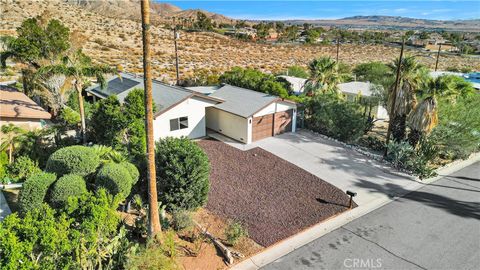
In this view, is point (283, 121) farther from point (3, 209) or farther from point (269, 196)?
point (3, 209)

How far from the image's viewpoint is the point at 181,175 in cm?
1284

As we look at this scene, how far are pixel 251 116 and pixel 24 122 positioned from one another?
13288mm

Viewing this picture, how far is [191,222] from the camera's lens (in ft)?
40.1

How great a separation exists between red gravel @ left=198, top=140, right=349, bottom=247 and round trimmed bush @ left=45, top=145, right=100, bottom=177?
508 centimetres

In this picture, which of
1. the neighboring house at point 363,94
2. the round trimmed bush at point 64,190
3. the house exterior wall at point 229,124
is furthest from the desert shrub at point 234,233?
the neighboring house at point 363,94

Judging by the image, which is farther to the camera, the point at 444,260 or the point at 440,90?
the point at 440,90

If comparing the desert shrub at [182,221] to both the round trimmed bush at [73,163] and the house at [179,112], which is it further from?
the house at [179,112]

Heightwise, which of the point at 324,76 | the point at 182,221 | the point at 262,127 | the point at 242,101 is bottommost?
the point at 182,221

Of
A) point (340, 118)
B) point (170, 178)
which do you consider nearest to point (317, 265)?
point (170, 178)

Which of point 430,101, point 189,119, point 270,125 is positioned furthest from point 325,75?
point 189,119

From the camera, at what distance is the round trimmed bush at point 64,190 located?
35.5 ft

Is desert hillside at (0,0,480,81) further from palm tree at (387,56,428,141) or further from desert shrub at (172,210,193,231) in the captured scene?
desert shrub at (172,210,193,231)

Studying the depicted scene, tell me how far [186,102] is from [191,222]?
35.8 ft

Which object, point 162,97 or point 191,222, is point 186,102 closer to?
point 162,97
